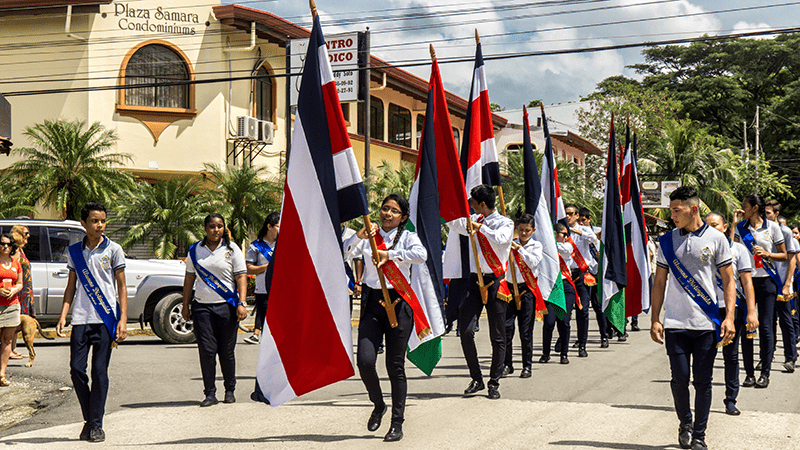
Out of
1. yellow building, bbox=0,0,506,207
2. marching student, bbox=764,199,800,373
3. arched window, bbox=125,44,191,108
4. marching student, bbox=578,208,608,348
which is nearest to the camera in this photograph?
marching student, bbox=764,199,800,373

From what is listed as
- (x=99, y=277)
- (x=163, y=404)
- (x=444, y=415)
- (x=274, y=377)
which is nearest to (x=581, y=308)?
(x=444, y=415)

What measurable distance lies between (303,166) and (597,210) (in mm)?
28083

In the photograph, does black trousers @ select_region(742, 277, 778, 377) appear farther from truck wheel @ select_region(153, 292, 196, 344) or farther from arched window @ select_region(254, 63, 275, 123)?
arched window @ select_region(254, 63, 275, 123)

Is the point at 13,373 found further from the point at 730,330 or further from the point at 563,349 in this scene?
the point at 730,330

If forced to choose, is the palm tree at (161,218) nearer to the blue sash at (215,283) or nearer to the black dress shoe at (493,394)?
the blue sash at (215,283)

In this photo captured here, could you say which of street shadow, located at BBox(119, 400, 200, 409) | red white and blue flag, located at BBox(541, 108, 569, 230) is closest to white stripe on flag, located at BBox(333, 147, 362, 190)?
street shadow, located at BBox(119, 400, 200, 409)

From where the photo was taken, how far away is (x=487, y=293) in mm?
8352

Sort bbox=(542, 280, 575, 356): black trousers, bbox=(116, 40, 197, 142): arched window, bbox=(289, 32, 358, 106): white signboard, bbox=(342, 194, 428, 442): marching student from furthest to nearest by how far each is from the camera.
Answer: bbox=(116, 40, 197, 142): arched window < bbox=(289, 32, 358, 106): white signboard < bbox=(542, 280, 575, 356): black trousers < bbox=(342, 194, 428, 442): marching student

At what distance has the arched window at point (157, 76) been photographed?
22.5 meters

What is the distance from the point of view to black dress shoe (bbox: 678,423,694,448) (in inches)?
236

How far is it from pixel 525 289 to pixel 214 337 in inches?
141

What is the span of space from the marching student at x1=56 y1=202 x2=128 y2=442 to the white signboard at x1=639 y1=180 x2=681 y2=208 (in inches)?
1034

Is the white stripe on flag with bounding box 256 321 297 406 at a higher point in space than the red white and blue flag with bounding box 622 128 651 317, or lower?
lower

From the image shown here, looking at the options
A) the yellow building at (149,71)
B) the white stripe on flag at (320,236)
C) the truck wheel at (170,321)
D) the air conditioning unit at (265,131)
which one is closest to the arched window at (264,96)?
the yellow building at (149,71)
